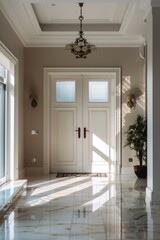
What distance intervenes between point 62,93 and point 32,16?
2307 mm

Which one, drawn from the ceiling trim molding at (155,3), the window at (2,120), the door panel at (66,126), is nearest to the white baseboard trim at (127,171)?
the door panel at (66,126)

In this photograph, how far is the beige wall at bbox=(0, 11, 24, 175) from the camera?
607 centimetres

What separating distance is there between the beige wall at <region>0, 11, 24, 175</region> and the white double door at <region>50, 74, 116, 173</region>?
0.86 meters

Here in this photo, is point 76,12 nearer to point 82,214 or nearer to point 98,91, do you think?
point 98,91

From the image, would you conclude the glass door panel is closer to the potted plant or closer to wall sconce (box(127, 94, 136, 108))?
the potted plant

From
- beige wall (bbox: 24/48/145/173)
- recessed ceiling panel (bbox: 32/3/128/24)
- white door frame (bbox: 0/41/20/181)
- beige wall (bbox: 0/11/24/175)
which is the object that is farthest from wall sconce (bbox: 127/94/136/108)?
white door frame (bbox: 0/41/20/181)

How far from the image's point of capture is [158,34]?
511cm

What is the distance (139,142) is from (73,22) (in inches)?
115

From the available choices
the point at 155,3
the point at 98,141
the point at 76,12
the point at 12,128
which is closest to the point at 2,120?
the point at 12,128

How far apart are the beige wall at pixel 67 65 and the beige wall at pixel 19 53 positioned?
0.25 m

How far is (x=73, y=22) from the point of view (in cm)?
745

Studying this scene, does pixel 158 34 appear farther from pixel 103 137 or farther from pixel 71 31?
pixel 103 137

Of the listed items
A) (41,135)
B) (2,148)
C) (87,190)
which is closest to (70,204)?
(87,190)

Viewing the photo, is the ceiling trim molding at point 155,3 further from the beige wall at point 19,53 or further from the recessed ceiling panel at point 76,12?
the beige wall at point 19,53
